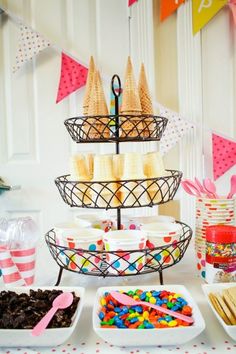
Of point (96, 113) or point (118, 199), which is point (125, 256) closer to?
point (118, 199)

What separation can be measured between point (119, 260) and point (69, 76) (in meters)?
0.93

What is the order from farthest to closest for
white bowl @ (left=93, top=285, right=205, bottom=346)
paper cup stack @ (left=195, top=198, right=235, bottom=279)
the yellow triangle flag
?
1. the yellow triangle flag
2. paper cup stack @ (left=195, top=198, right=235, bottom=279)
3. white bowl @ (left=93, top=285, right=205, bottom=346)

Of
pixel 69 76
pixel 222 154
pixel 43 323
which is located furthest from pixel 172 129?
pixel 43 323

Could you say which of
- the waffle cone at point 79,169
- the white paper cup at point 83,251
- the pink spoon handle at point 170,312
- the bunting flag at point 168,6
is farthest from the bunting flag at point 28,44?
the pink spoon handle at point 170,312

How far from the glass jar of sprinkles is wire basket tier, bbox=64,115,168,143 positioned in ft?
0.96

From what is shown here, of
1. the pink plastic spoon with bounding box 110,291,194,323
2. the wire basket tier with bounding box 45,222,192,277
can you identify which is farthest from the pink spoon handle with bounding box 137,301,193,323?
the wire basket tier with bounding box 45,222,192,277

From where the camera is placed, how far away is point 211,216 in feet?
3.17

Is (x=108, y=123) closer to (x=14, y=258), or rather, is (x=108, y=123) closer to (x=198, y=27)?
(x=14, y=258)

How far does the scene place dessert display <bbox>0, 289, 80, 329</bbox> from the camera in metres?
0.63

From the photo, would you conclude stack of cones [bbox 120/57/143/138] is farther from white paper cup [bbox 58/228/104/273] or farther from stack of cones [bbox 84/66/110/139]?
white paper cup [bbox 58/228/104/273]

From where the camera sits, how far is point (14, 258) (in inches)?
34.7

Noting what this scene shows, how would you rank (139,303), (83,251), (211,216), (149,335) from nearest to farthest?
1. (149,335)
2. (139,303)
3. (83,251)
4. (211,216)

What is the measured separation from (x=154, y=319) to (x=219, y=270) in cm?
27

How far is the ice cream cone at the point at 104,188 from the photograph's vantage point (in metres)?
0.84
